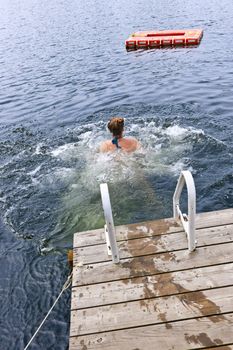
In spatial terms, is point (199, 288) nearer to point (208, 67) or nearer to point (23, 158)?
point (23, 158)

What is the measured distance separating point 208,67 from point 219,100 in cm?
468

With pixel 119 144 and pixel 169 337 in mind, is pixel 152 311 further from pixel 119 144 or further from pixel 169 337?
pixel 119 144

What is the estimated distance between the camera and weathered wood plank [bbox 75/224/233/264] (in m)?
4.78

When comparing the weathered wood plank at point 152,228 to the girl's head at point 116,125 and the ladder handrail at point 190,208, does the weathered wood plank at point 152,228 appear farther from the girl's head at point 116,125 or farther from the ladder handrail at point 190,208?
the girl's head at point 116,125

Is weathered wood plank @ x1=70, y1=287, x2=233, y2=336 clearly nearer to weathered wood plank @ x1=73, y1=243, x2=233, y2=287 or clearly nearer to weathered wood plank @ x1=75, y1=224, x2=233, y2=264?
weathered wood plank @ x1=73, y1=243, x2=233, y2=287

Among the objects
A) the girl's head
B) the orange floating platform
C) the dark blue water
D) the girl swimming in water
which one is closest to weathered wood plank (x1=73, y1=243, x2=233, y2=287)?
the dark blue water

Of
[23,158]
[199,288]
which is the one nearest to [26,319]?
[199,288]

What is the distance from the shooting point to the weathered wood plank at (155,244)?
15.7ft

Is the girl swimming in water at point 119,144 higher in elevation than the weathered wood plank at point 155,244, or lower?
lower

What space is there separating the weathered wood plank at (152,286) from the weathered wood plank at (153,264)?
0.28 feet

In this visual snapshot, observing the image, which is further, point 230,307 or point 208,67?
point 208,67

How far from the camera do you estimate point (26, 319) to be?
5.51 m

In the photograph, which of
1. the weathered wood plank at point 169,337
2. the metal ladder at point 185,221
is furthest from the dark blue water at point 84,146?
the metal ladder at point 185,221

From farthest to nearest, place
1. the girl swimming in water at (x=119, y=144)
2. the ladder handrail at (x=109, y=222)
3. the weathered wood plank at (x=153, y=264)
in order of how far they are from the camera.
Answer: the girl swimming in water at (x=119, y=144) → the weathered wood plank at (x=153, y=264) → the ladder handrail at (x=109, y=222)
